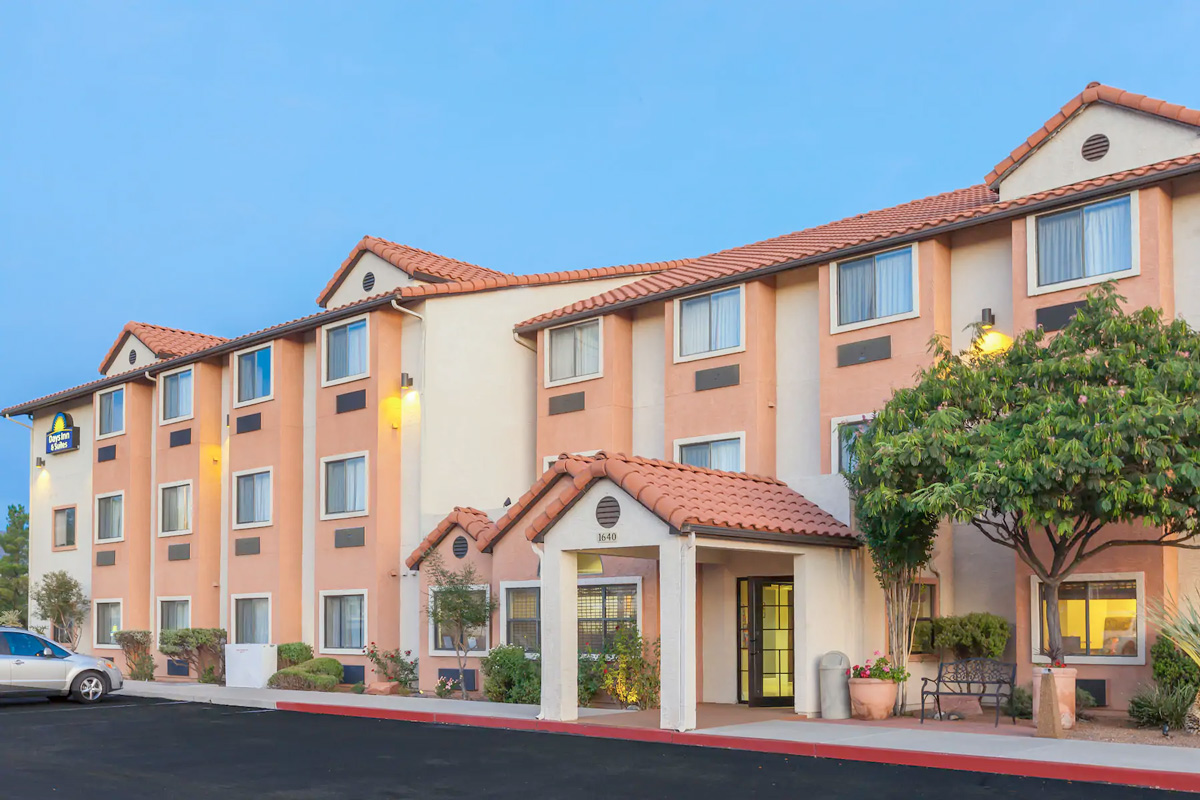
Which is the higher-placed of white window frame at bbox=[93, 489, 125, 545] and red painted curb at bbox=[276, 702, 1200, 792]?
white window frame at bbox=[93, 489, 125, 545]

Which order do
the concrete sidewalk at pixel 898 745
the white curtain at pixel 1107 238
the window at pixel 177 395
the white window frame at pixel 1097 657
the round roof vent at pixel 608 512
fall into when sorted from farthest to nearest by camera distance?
the window at pixel 177 395
the white curtain at pixel 1107 238
the round roof vent at pixel 608 512
the white window frame at pixel 1097 657
the concrete sidewalk at pixel 898 745

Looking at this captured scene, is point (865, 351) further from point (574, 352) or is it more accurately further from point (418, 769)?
point (418, 769)

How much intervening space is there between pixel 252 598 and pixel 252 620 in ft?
1.66

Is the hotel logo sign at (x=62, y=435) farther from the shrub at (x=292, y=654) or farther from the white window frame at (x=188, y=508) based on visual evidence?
the shrub at (x=292, y=654)

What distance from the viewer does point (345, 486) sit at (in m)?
28.3

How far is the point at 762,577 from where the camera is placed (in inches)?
819

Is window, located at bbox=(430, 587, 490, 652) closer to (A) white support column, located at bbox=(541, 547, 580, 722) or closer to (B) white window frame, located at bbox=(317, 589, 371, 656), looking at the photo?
(B) white window frame, located at bbox=(317, 589, 371, 656)

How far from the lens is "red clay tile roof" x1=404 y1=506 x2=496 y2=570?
81.0 feet

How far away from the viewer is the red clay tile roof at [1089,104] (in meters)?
18.6

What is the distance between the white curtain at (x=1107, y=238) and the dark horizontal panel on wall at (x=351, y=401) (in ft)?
49.0

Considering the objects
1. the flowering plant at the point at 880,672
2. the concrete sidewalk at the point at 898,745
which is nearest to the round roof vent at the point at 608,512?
the concrete sidewalk at the point at 898,745

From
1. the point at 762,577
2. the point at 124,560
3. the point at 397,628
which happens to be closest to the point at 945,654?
the point at 762,577

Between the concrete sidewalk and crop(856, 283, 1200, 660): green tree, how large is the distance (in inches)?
100

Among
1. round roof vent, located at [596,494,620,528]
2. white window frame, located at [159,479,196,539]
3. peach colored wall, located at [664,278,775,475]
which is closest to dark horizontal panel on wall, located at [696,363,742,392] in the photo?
peach colored wall, located at [664,278,775,475]
